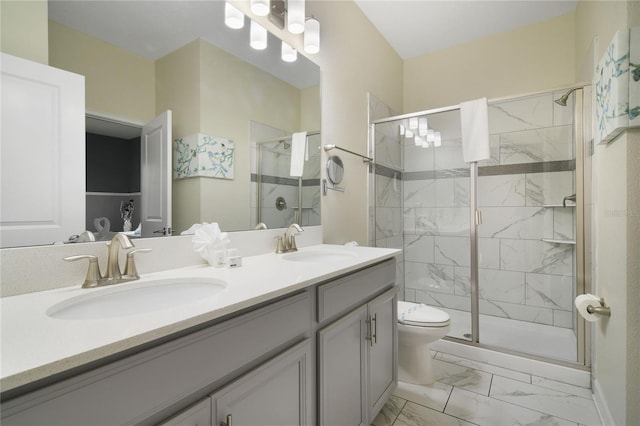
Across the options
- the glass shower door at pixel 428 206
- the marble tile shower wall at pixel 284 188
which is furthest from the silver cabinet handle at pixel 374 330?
the glass shower door at pixel 428 206

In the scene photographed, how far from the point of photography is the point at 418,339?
184 cm

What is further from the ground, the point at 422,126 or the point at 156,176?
the point at 422,126

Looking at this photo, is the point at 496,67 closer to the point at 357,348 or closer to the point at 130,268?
the point at 357,348

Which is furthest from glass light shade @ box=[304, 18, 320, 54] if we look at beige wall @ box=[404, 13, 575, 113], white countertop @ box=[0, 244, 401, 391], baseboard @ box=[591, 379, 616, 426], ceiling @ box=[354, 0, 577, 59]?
baseboard @ box=[591, 379, 616, 426]

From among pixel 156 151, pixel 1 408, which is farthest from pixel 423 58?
pixel 1 408

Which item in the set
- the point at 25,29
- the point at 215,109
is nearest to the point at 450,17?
the point at 215,109

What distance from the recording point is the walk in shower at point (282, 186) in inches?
60.7

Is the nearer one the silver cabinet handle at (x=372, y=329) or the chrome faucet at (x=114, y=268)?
the chrome faucet at (x=114, y=268)

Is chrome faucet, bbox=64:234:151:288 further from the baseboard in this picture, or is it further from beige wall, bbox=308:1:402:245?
the baseboard

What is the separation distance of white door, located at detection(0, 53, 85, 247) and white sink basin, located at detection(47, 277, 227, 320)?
0.22 metres

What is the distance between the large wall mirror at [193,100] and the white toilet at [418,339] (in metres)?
0.89

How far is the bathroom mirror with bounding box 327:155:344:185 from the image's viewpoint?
2.06 meters

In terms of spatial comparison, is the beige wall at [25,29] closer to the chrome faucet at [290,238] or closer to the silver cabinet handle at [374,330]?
the chrome faucet at [290,238]

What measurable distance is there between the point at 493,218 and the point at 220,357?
258 cm
